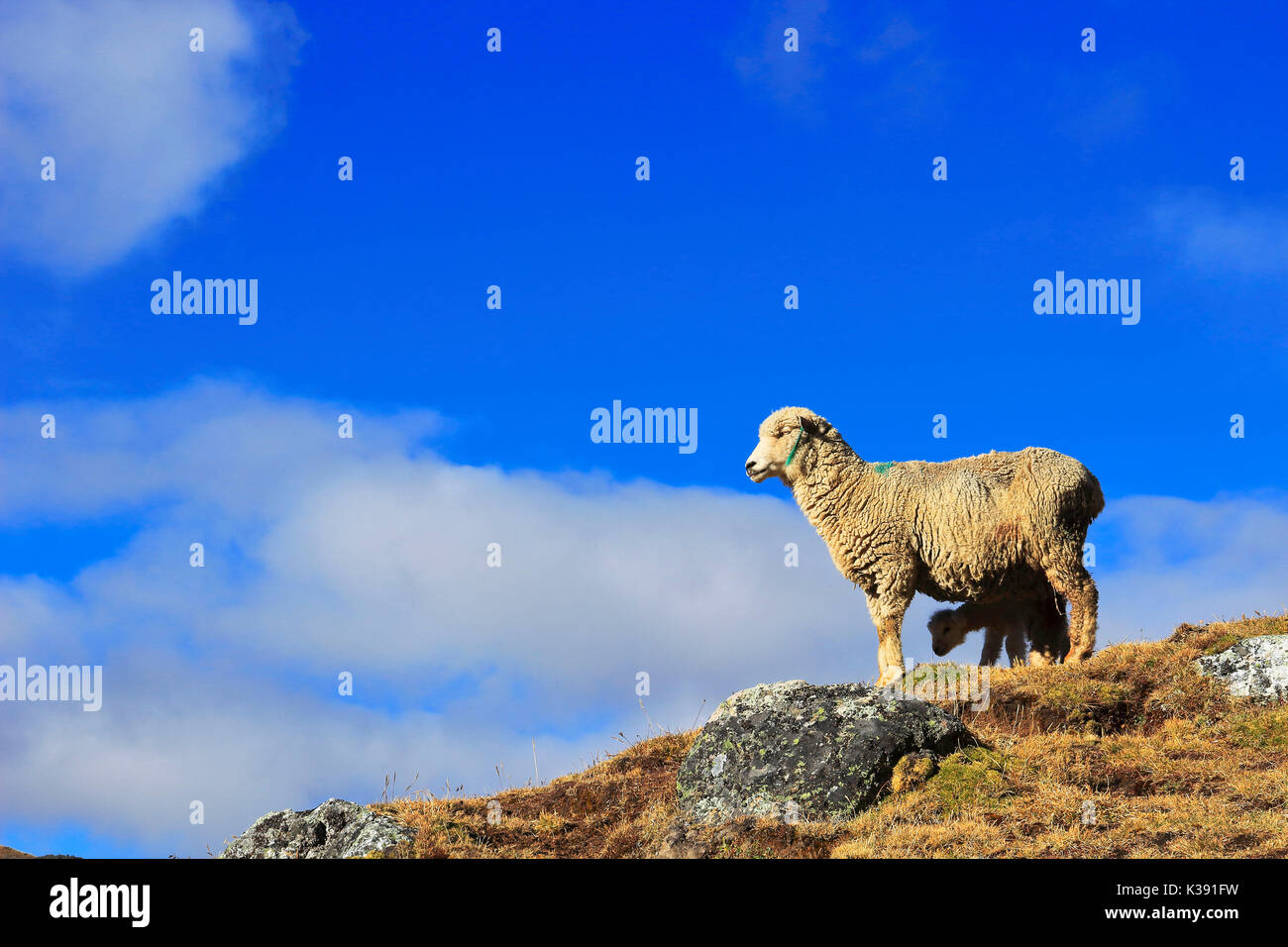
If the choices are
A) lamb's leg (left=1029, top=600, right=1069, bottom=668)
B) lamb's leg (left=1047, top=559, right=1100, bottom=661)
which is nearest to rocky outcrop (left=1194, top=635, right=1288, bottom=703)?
lamb's leg (left=1047, top=559, right=1100, bottom=661)

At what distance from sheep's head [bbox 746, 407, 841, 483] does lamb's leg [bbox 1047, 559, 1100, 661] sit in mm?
4623

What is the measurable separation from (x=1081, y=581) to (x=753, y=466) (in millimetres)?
5859

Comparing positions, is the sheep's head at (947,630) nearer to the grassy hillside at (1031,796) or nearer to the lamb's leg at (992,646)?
the lamb's leg at (992,646)

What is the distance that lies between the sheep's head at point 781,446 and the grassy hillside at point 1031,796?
16.1ft

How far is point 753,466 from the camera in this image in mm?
18047

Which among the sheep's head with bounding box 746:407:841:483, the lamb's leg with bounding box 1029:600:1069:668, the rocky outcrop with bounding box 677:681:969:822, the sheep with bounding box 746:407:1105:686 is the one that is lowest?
the rocky outcrop with bounding box 677:681:969:822

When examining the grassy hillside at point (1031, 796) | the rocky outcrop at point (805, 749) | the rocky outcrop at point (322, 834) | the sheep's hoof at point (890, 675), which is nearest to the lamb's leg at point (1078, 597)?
the grassy hillside at point (1031, 796)

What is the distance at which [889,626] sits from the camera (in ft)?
56.0

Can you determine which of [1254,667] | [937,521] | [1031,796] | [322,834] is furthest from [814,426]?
[322,834]

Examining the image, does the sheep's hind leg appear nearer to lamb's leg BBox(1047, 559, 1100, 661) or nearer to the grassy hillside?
the grassy hillside

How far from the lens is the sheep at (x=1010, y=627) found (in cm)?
1877

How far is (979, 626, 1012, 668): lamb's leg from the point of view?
1931cm
